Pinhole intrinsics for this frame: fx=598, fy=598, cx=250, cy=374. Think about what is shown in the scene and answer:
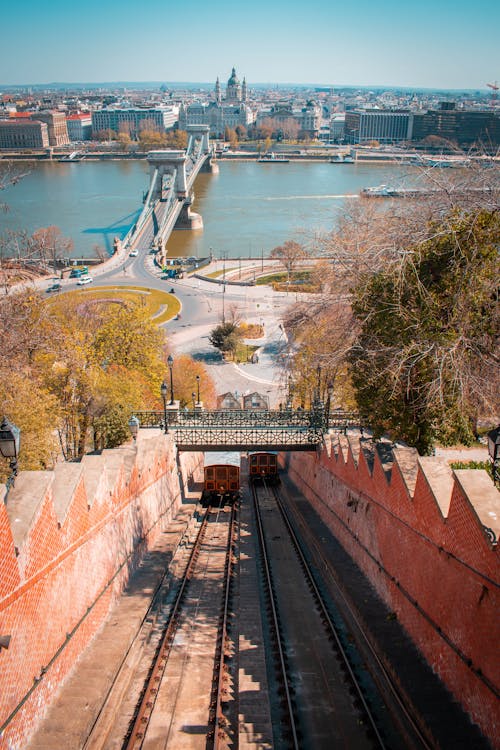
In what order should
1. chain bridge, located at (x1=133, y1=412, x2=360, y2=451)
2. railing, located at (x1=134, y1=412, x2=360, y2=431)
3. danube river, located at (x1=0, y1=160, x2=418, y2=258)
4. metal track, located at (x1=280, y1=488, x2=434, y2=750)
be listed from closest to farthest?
metal track, located at (x1=280, y1=488, x2=434, y2=750) < chain bridge, located at (x1=133, y1=412, x2=360, y2=451) < railing, located at (x1=134, y1=412, x2=360, y2=431) < danube river, located at (x1=0, y1=160, x2=418, y2=258)

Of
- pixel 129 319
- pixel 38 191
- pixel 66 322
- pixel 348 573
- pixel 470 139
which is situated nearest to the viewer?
pixel 348 573

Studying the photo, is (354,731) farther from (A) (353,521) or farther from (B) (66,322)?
(B) (66,322)

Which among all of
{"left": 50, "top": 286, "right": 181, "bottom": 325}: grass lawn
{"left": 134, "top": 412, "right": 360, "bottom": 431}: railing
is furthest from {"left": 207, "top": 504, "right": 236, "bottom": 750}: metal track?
{"left": 50, "top": 286, "right": 181, "bottom": 325}: grass lawn

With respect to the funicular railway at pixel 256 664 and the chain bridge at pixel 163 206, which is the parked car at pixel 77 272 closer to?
the chain bridge at pixel 163 206

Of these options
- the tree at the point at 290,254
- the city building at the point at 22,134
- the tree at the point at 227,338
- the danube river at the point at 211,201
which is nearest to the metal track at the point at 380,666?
the tree at the point at 227,338

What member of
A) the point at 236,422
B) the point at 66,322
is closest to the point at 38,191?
the point at 66,322

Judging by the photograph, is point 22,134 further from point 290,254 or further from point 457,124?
point 290,254

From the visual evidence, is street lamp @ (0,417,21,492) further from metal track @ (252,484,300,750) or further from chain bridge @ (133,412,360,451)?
chain bridge @ (133,412,360,451)
